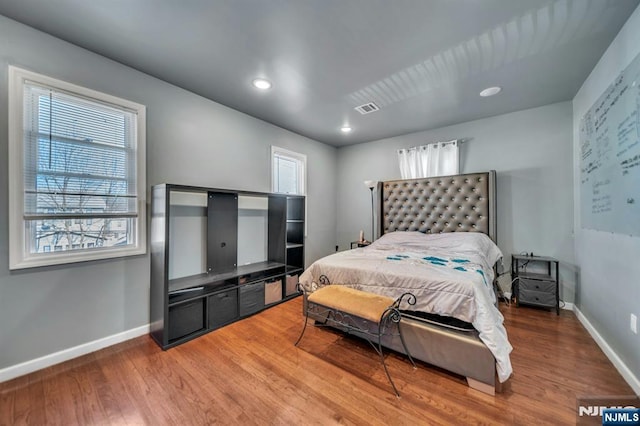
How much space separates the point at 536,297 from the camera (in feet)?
10.0

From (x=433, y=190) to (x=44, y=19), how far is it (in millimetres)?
4531

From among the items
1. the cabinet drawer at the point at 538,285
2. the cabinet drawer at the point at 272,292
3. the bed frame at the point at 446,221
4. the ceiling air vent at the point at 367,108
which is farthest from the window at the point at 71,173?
the cabinet drawer at the point at 538,285

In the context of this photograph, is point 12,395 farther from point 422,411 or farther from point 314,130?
point 314,130

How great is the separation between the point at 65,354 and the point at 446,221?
459cm

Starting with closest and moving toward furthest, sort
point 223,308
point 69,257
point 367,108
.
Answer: point 69,257, point 223,308, point 367,108

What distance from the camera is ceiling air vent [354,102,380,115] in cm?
318

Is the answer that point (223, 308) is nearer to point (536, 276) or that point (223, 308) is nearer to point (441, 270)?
point (441, 270)

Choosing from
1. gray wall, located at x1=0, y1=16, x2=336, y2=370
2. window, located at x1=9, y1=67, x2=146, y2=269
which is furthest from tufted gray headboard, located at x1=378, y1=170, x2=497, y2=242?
window, located at x1=9, y1=67, x2=146, y2=269

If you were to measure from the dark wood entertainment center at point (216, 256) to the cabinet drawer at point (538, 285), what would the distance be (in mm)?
3014

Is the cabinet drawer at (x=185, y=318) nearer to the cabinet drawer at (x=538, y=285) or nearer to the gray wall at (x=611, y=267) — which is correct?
the gray wall at (x=611, y=267)

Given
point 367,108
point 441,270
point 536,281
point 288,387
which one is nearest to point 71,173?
point 288,387

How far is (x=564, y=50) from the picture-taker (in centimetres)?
211

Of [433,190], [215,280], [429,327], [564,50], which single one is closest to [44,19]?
[215,280]

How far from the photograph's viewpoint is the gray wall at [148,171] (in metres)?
1.85
